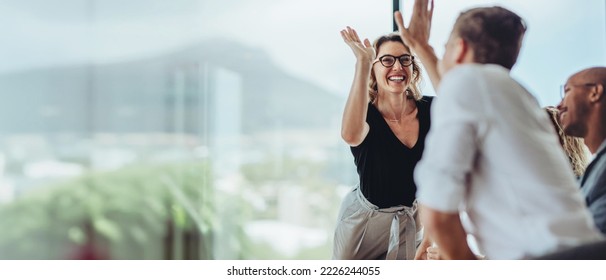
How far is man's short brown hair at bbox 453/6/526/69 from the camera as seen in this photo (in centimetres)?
108

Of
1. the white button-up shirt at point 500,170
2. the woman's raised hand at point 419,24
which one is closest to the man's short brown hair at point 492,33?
the white button-up shirt at point 500,170

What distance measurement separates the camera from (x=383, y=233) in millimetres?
1499

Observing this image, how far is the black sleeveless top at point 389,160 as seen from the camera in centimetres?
147

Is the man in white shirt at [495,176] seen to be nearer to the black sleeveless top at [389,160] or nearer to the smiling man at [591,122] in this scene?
the smiling man at [591,122]

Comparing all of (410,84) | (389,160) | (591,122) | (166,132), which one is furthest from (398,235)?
(166,132)

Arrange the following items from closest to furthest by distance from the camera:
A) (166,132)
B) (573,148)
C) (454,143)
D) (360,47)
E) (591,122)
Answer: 1. (454,143)
2. (591,122)
3. (573,148)
4. (360,47)
5. (166,132)

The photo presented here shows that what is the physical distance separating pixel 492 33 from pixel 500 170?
25cm

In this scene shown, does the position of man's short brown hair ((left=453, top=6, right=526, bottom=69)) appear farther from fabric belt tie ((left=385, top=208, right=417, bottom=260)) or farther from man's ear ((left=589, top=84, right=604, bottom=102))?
fabric belt tie ((left=385, top=208, right=417, bottom=260))

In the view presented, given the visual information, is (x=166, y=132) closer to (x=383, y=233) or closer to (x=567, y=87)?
(x=383, y=233)

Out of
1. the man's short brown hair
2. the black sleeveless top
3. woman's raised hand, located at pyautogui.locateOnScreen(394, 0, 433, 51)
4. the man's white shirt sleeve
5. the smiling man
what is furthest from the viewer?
the black sleeveless top

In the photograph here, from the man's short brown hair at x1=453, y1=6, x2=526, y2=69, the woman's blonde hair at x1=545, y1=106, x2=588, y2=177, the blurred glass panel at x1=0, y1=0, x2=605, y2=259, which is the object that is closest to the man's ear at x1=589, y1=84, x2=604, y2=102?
the woman's blonde hair at x1=545, y1=106, x2=588, y2=177

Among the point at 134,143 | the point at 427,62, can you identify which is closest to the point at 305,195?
the point at 134,143

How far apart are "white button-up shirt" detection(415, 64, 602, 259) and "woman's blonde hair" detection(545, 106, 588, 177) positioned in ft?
1.33
